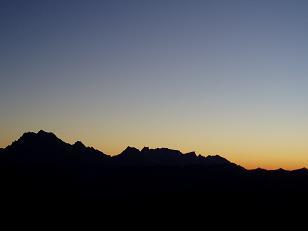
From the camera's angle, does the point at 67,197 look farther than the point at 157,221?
Yes

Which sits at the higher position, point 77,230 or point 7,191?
point 7,191

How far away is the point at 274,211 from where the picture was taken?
545 ft

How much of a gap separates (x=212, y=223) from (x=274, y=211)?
36.1m

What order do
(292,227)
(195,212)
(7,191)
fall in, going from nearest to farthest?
(292,227)
(195,212)
(7,191)

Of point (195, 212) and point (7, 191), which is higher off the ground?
point (7, 191)

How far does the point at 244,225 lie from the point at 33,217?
271 ft

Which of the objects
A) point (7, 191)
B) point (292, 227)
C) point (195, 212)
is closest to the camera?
point (292, 227)

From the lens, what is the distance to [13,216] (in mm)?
147500

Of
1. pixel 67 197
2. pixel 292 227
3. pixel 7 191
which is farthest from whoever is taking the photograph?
pixel 67 197

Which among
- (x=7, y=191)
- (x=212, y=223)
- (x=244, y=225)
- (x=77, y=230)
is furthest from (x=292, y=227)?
(x=7, y=191)

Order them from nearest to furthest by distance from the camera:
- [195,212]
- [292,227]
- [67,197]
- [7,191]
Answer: [292,227]
[195,212]
[7,191]
[67,197]

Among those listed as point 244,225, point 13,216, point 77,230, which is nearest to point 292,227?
point 244,225

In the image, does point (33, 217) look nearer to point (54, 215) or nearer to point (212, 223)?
point (54, 215)

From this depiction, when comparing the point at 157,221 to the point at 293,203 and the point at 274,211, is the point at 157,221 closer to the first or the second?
the point at 274,211
